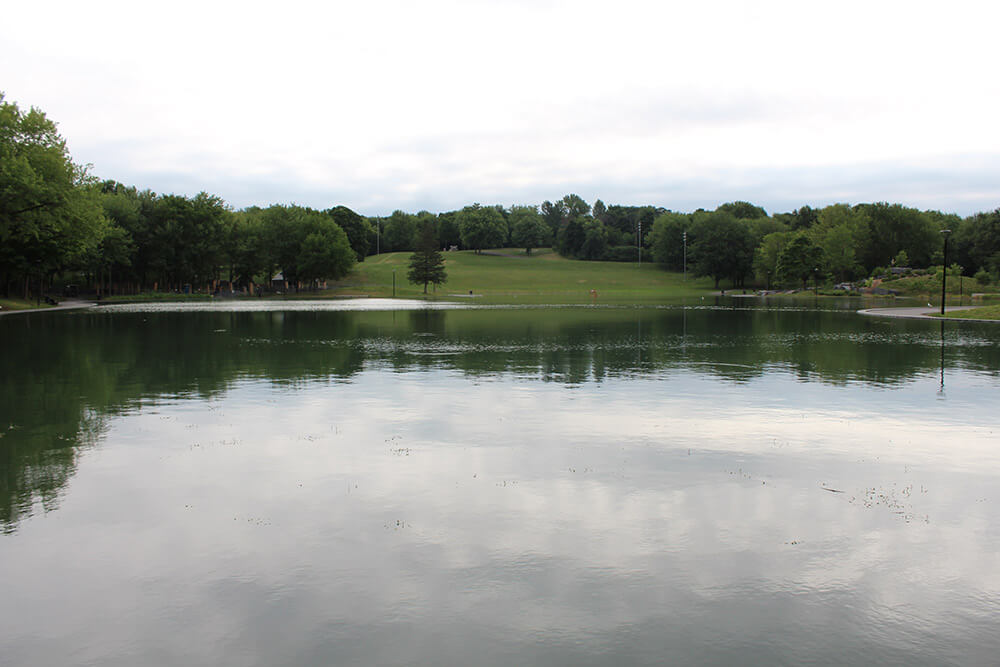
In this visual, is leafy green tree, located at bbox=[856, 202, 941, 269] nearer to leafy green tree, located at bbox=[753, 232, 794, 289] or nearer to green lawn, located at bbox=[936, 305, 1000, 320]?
leafy green tree, located at bbox=[753, 232, 794, 289]

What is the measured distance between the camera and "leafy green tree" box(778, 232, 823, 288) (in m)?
111

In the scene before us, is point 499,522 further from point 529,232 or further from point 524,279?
point 529,232

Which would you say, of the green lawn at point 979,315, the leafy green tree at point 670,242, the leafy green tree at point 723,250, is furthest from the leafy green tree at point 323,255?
the green lawn at point 979,315

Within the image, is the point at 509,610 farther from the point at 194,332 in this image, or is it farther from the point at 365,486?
the point at 194,332

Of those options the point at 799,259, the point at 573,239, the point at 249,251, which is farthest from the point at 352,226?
the point at 799,259

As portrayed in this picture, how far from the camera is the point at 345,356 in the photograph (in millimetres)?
28250

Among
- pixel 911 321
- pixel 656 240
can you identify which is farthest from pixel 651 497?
pixel 656 240

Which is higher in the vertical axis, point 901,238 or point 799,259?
point 901,238

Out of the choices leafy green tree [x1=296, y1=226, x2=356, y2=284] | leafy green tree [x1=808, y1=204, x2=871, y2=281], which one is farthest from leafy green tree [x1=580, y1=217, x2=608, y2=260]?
leafy green tree [x1=296, y1=226, x2=356, y2=284]

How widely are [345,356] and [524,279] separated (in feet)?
370

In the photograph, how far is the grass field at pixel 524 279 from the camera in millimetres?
119812

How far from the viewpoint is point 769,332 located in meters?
39.5

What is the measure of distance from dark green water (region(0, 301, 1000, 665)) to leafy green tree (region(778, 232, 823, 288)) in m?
97.0

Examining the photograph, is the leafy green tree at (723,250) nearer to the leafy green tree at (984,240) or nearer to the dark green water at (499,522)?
the leafy green tree at (984,240)
